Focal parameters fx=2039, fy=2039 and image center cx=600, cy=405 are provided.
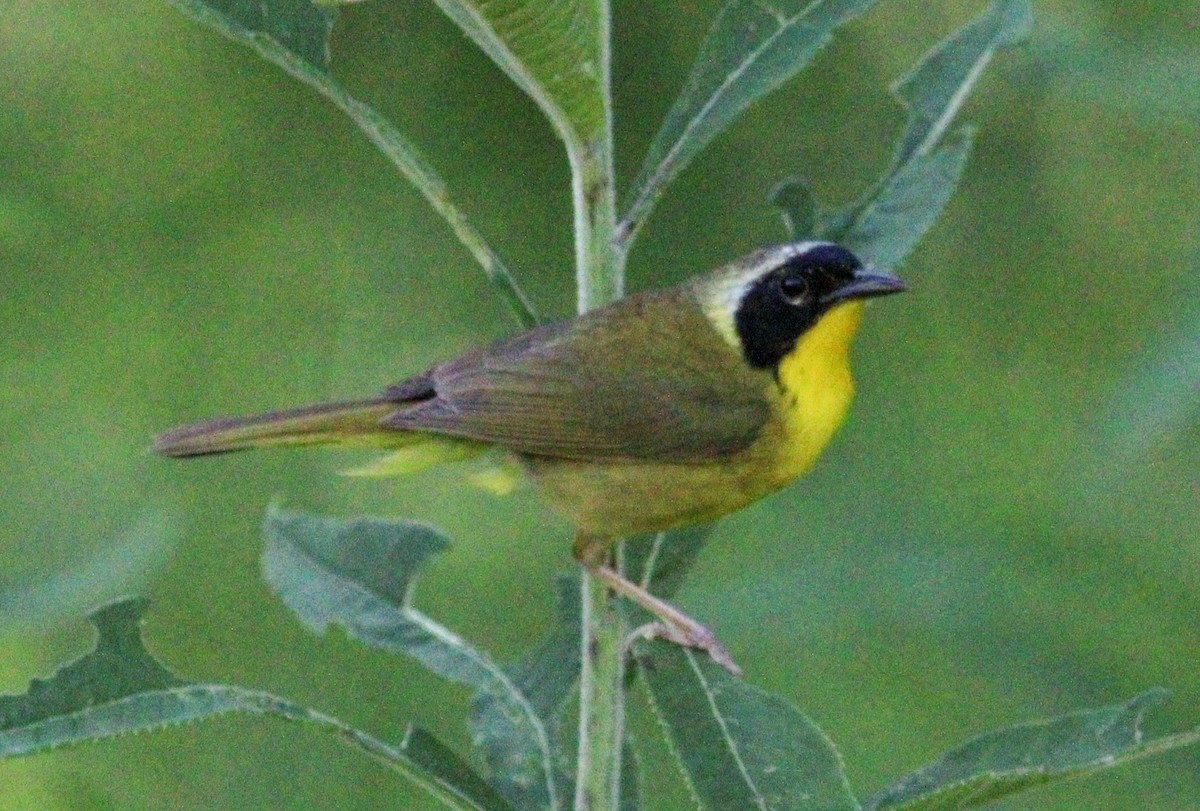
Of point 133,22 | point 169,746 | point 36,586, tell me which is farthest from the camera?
point 133,22

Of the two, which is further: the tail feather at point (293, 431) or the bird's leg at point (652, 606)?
the tail feather at point (293, 431)

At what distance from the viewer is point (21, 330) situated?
5.82 metres

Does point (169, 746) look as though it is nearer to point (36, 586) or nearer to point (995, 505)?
point (36, 586)

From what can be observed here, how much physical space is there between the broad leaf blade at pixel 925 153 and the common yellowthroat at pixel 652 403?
316 mm

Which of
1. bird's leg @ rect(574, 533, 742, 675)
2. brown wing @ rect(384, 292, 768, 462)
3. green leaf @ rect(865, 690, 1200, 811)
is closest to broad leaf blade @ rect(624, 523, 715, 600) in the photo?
bird's leg @ rect(574, 533, 742, 675)

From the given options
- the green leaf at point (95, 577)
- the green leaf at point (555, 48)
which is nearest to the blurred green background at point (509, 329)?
the green leaf at point (95, 577)

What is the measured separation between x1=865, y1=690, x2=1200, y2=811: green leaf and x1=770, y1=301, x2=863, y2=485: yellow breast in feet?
3.47

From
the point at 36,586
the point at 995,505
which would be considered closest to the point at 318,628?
the point at 36,586

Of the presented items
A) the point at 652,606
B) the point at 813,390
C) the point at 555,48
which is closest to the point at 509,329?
the point at 813,390

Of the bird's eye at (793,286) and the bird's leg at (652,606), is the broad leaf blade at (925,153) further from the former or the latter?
the bird's leg at (652,606)

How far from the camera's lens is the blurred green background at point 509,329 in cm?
379

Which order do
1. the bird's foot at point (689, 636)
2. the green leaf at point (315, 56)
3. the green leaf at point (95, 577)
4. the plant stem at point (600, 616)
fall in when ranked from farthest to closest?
the green leaf at point (95, 577), the bird's foot at point (689, 636), the green leaf at point (315, 56), the plant stem at point (600, 616)

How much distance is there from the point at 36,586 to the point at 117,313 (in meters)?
1.94

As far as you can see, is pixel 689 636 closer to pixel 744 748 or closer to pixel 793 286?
pixel 744 748
